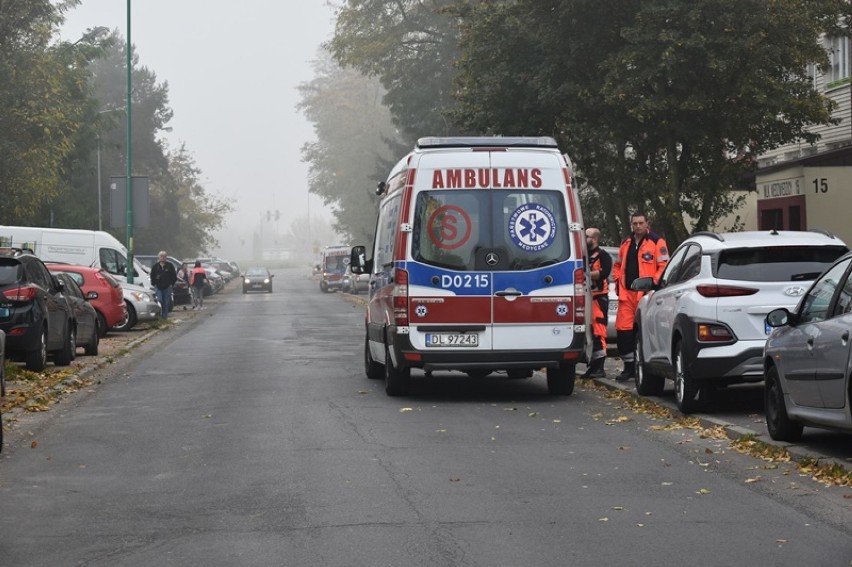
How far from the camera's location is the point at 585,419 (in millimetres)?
13938

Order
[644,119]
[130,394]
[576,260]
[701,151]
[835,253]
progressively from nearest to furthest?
Answer: [835,253] → [576,260] → [130,394] → [644,119] → [701,151]

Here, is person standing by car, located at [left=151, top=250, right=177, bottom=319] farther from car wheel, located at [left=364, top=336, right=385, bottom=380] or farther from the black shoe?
the black shoe

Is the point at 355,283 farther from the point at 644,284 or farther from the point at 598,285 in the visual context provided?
the point at 644,284

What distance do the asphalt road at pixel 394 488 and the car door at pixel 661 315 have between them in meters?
0.75

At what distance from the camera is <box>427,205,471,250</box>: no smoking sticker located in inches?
617

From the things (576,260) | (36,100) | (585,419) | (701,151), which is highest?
(36,100)

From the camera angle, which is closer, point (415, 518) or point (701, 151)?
point (415, 518)

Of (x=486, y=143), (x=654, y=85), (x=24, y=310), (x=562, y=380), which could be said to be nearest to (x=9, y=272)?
(x=24, y=310)

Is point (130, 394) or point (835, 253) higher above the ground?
point (835, 253)

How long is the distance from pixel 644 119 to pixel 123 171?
6661 centimetres

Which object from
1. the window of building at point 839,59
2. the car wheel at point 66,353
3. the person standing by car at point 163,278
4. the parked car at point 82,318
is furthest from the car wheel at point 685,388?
the person standing by car at point 163,278

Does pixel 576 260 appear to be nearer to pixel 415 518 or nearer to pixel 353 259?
pixel 353 259

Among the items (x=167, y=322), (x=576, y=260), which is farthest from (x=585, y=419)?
(x=167, y=322)

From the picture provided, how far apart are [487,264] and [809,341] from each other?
5.44 meters
